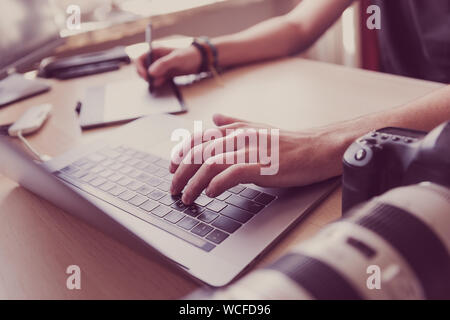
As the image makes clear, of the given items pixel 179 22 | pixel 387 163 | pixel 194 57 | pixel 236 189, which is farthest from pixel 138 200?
pixel 179 22

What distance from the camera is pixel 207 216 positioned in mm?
488

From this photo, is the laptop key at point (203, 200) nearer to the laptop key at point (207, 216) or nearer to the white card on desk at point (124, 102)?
the laptop key at point (207, 216)

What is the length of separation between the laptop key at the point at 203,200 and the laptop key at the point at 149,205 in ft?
0.16

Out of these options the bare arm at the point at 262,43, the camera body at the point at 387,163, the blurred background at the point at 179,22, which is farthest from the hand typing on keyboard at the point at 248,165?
the blurred background at the point at 179,22

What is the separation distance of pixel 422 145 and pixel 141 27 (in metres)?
1.49

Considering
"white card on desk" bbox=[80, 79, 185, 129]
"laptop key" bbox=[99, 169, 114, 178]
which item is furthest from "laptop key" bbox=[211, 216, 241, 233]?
"white card on desk" bbox=[80, 79, 185, 129]

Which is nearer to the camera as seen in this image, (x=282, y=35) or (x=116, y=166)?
(x=116, y=166)

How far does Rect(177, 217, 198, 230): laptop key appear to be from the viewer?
0.47 meters

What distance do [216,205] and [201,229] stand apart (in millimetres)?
48

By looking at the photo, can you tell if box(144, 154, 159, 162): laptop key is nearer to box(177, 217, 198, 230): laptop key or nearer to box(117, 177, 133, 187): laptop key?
box(117, 177, 133, 187): laptop key

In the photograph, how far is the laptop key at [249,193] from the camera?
0.52 meters

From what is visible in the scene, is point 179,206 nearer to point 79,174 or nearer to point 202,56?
point 79,174

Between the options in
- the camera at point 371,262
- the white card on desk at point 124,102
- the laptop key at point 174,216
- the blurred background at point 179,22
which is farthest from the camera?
the blurred background at point 179,22
